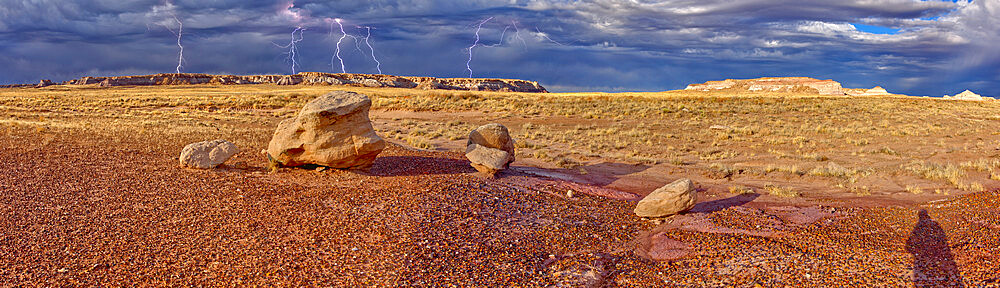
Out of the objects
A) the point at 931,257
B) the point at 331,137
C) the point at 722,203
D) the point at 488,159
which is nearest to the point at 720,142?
the point at 722,203

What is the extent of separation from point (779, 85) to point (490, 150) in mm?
142954

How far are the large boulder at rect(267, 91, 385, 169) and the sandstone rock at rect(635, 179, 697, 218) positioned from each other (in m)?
6.30

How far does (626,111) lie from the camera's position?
3988 centimetres

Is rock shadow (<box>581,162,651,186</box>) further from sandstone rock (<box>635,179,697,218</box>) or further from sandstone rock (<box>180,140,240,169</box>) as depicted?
sandstone rock (<box>180,140,240,169</box>)

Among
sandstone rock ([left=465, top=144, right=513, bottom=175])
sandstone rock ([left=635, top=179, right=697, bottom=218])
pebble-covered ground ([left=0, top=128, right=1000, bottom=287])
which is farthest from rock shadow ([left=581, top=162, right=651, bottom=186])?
sandstone rock ([left=635, top=179, right=697, bottom=218])

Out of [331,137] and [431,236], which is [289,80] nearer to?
[331,137]

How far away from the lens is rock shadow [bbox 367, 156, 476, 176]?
1476cm

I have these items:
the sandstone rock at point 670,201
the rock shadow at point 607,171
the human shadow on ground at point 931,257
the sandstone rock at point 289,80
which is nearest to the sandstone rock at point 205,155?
the rock shadow at point 607,171

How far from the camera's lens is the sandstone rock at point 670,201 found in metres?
11.4

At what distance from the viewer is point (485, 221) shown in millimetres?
10688

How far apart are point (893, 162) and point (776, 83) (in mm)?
137398

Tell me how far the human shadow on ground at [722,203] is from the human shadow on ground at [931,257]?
333 centimetres

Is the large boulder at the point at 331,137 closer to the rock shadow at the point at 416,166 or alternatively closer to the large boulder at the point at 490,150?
the rock shadow at the point at 416,166

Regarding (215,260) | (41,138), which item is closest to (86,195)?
(215,260)
